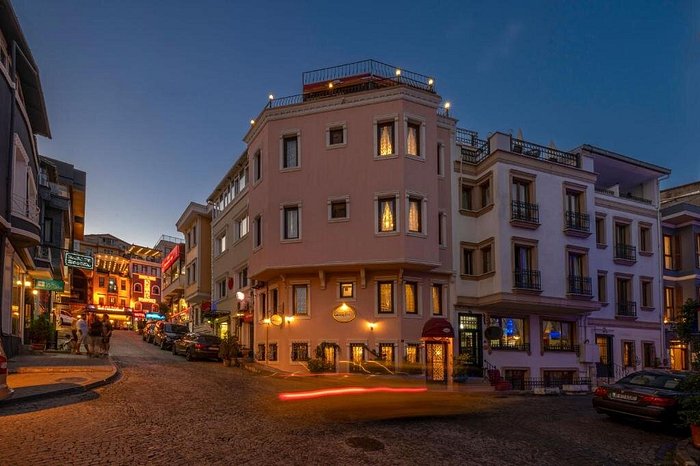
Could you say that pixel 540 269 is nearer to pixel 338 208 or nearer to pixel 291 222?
pixel 338 208

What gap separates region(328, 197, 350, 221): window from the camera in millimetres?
26234

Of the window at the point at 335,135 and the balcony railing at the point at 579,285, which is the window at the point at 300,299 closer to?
the window at the point at 335,135

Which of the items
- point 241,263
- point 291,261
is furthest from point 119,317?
point 291,261

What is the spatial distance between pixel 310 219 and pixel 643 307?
66.9ft

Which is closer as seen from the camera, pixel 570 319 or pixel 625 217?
pixel 570 319

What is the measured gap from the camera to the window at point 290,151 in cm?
2781

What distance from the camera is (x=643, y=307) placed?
33031 mm

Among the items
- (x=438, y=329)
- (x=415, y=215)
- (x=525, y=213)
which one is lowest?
(x=438, y=329)

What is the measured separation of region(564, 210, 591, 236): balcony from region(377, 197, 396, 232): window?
972cm

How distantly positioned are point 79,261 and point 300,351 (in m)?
11.5

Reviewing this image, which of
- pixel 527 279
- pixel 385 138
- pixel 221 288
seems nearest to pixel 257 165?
pixel 385 138

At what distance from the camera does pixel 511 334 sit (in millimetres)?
28281

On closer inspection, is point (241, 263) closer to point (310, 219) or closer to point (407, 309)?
point (310, 219)

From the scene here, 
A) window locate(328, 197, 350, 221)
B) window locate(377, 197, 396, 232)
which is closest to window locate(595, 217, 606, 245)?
window locate(377, 197, 396, 232)
